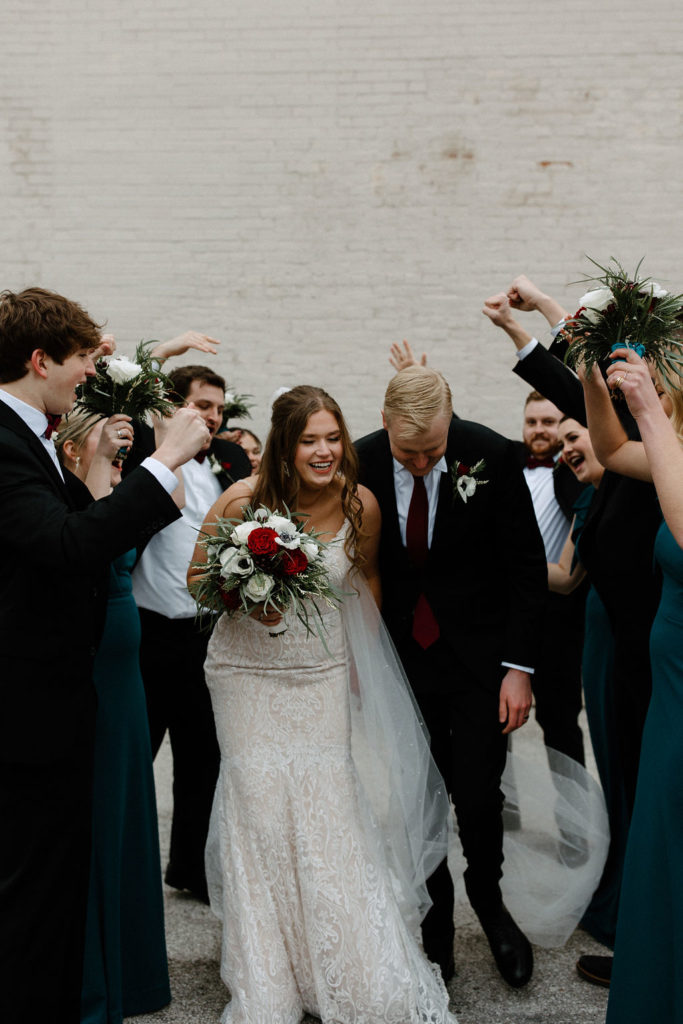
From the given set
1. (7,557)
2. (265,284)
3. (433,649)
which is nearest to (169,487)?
(7,557)

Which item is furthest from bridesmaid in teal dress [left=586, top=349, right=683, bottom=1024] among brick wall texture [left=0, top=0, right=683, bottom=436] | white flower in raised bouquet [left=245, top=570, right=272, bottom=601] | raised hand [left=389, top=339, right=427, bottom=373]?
brick wall texture [left=0, top=0, right=683, bottom=436]

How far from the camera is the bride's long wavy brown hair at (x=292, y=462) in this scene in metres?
3.80

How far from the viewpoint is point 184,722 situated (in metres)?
4.93

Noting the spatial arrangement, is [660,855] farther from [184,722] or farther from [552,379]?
[184,722]

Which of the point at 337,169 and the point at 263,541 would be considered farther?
the point at 337,169

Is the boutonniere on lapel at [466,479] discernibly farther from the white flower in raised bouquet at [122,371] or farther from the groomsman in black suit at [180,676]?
the groomsman in black suit at [180,676]

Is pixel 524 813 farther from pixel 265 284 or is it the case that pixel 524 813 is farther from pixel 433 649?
pixel 265 284

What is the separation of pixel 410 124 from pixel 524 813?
20.7ft

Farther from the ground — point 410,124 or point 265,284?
point 410,124

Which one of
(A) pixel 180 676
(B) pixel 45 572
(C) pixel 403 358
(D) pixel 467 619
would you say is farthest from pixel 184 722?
(B) pixel 45 572

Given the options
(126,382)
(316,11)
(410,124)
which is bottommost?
(126,382)

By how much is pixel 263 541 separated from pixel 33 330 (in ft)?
3.45

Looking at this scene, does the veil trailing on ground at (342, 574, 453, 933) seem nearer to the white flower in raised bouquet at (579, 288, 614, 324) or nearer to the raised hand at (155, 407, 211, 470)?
the raised hand at (155, 407, 211, 470)

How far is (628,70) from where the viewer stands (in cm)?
837
